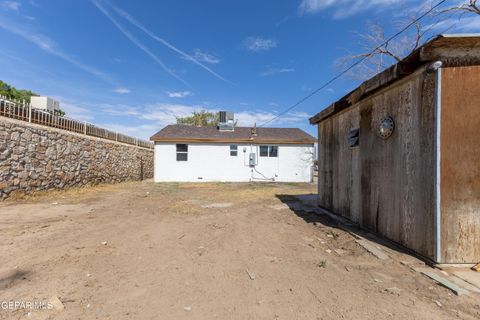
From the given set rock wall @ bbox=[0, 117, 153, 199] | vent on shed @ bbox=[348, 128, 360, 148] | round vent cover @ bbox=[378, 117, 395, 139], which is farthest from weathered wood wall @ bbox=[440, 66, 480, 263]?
rock wall @ bbox=[0, 117, 153, 199]

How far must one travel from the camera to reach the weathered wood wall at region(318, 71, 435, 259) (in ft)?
10.8

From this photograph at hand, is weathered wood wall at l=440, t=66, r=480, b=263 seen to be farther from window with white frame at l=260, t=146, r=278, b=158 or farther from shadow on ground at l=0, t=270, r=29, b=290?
window with white frame at l=260, t=146, r=278, b=158

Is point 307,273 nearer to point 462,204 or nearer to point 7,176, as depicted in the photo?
point 462,204

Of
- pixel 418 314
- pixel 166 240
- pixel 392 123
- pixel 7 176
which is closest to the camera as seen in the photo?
pixel 418 314

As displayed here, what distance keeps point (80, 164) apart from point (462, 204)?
12.9 meters

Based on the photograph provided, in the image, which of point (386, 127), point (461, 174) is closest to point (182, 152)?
point (386, 127)

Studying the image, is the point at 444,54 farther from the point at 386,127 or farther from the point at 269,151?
the point at 269,151

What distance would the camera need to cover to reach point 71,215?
6172 millimetres

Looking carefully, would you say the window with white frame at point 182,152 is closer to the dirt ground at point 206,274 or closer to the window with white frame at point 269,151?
the window with white frame at point 269,151

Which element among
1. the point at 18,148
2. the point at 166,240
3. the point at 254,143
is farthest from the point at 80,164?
the point at 254,143

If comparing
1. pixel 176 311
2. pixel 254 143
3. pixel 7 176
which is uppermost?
pixel 254 143

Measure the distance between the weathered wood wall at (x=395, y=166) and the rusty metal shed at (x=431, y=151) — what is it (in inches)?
0.6

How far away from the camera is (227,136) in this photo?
56.4 ft

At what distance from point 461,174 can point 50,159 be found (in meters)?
11.9
